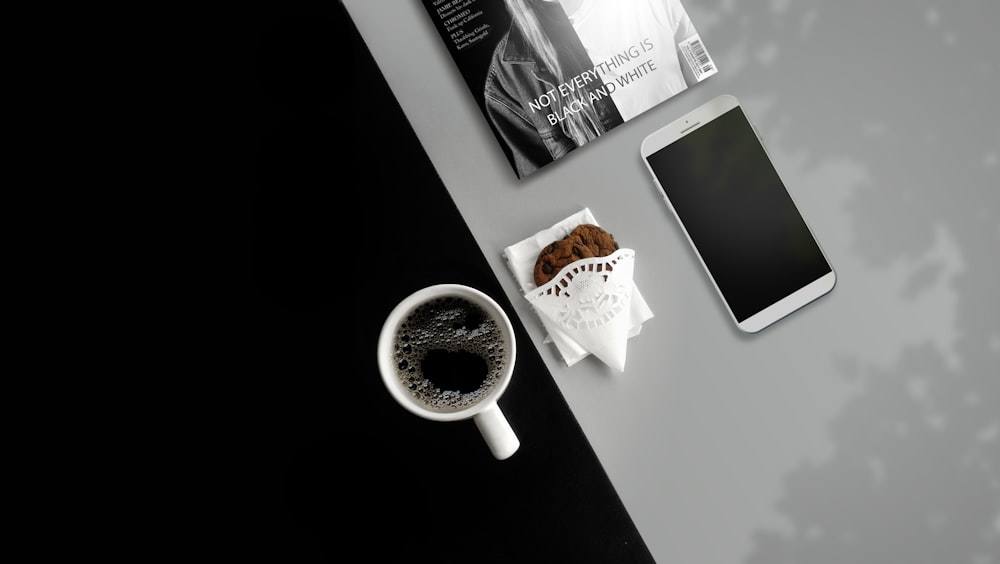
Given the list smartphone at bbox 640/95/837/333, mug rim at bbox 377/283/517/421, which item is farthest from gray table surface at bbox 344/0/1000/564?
mug rim at bbox 377/283/517/421

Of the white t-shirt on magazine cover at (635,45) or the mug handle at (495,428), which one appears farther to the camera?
the white t-shirt on magazine cover at (635,45)

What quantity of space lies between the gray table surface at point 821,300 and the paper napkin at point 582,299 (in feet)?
0.09

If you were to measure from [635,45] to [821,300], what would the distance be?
0.45 meters

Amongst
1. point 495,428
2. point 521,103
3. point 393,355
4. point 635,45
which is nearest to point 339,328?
point 393,355

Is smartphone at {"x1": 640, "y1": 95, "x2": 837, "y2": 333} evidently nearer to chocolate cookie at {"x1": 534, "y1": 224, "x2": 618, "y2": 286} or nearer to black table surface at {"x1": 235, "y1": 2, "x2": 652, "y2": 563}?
chocolate cookie at {"x1": 534, "y1": 224, "x2": 618, "y2": 286}

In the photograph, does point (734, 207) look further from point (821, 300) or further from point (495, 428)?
point (495, 428)

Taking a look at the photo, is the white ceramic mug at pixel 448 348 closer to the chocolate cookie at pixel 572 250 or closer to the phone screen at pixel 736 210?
the chocolate cookie at pixel 572 250

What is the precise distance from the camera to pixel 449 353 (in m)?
0.72

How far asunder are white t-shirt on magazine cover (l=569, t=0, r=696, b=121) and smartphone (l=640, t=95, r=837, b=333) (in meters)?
0.05

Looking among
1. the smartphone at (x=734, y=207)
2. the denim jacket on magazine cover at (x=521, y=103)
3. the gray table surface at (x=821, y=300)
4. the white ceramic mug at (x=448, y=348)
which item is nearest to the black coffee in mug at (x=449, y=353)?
the white ceramic mug at (x=448, y=348)

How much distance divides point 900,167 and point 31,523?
1298mm

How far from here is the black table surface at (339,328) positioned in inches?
30.1

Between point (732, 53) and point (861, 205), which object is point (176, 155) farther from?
point (861, 205)

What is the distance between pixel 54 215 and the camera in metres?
0.76
